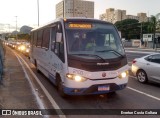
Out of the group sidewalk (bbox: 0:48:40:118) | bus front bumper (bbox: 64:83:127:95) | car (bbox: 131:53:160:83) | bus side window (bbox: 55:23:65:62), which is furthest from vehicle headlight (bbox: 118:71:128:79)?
sidewalk (bbox: 0:48:40:118)

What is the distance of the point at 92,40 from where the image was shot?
8.67 m

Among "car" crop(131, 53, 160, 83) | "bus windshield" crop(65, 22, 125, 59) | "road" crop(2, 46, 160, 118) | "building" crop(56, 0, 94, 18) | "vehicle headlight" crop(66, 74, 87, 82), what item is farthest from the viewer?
"building" crop(56, 0, 94, 18)

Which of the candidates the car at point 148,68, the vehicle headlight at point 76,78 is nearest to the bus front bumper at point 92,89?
the vehicle headlight at point 76,78

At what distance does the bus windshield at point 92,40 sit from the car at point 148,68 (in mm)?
2813

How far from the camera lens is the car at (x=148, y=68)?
11.0 metres

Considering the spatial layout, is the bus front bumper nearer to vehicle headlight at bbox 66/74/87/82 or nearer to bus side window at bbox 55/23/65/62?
vehicle headlight at bbox 66/74/87/82

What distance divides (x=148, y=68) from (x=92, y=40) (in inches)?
152

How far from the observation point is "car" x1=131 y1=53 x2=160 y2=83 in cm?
1097

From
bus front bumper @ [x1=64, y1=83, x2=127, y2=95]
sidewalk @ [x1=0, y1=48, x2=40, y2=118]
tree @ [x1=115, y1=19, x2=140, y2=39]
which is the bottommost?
sidewalk @ [x1=0, y1=48, x2=40, y2=118]

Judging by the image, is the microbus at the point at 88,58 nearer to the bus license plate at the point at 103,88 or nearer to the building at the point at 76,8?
the bus license plate at the point at 103,88

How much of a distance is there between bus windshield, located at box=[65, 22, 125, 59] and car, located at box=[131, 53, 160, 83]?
2813mm

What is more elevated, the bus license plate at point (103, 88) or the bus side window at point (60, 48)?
the bus side window at point (60, 48)

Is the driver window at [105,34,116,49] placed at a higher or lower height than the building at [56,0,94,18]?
lower

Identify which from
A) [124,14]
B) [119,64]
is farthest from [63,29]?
[124,14]
